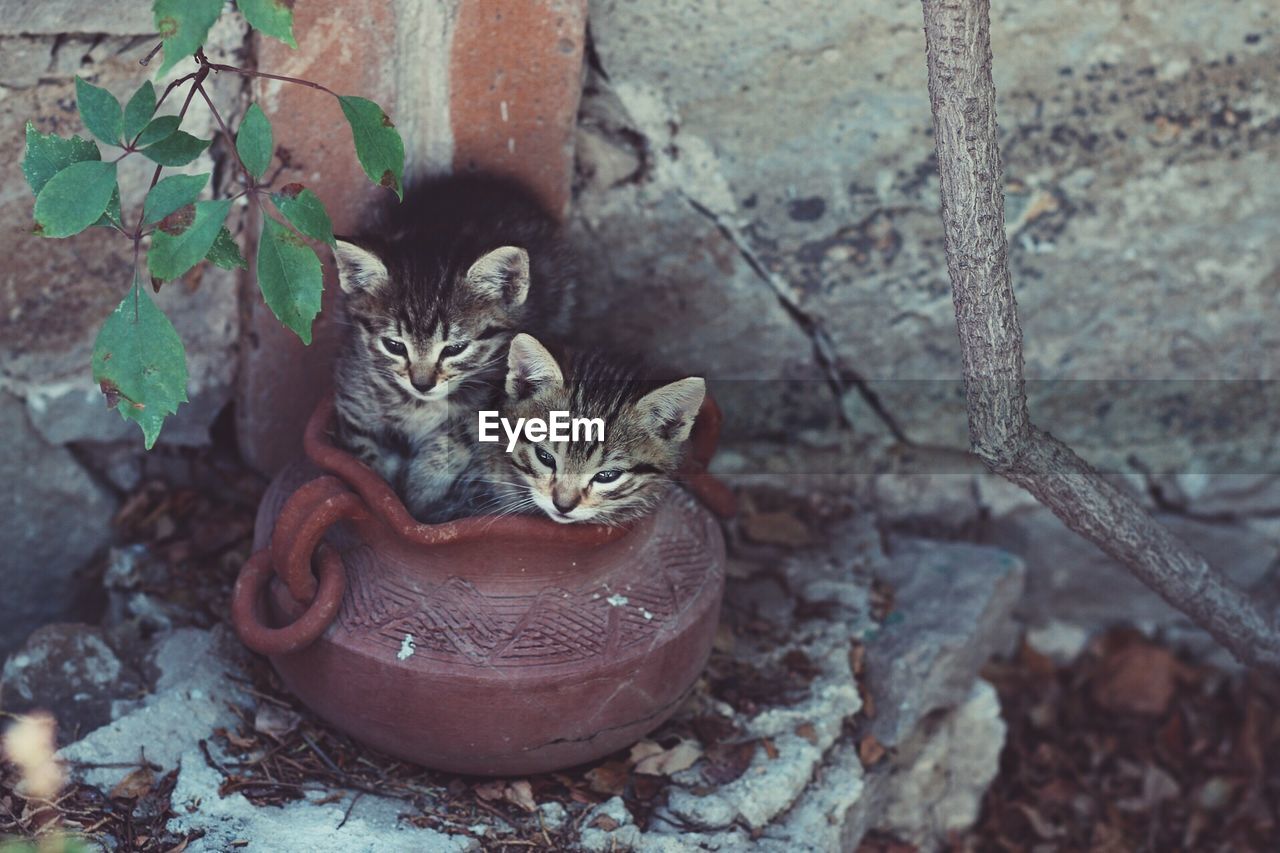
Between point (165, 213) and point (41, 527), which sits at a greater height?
point (165, 213)

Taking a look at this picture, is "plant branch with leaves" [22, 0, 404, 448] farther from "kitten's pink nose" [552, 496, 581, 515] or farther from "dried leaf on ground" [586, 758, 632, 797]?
"dried leaf on ground" [586, 758, 632, 797]

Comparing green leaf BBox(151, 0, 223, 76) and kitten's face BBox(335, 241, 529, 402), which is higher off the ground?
green leaf BBox(151, 0, 223, 76)

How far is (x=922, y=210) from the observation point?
351 centimetres

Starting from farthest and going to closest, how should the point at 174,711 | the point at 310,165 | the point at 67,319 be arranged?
the point at 67,319
the point at 310,165
the point at 174,711

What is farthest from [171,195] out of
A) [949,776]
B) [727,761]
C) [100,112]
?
[949,776]

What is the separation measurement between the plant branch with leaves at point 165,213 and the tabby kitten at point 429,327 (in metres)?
0.41

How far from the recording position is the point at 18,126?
290 centimetres

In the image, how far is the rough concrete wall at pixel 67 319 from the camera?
286 centimetres

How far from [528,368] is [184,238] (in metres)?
0.79

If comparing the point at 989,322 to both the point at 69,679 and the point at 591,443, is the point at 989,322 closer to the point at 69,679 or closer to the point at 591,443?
the point at 591,443

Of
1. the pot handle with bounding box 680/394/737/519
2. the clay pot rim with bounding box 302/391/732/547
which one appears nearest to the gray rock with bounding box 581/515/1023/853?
the pot handle with bounding box 680/394/737/519

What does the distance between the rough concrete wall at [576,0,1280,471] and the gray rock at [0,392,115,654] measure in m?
1.49

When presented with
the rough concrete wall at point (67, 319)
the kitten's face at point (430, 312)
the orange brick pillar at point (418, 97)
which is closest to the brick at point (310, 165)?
the orange brick pillar at point (418, 97)

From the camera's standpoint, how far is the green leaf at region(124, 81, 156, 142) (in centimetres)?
233
